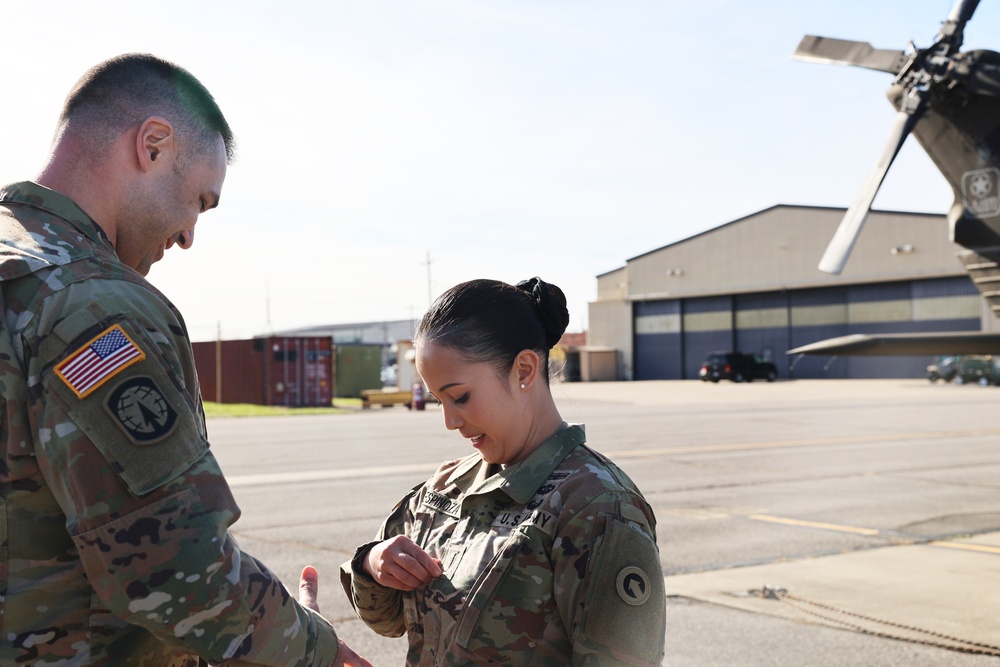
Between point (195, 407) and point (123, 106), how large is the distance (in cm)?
Answer: 70

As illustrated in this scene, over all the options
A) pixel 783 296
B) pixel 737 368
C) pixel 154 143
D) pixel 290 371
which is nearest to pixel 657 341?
pixel 783 296

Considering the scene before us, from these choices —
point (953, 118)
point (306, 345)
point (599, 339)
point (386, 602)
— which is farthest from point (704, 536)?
point (599, 339)

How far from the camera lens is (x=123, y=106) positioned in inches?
84.8

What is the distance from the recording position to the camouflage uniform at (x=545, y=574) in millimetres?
2189

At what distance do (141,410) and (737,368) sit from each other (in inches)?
2273

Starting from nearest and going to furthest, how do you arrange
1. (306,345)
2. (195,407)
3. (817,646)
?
1. (195,407)
2. (817,646)
3. (306,345)

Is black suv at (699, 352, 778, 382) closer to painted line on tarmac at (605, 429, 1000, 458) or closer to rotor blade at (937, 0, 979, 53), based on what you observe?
painted line on tarmac at (605, 429, 1000, 458)

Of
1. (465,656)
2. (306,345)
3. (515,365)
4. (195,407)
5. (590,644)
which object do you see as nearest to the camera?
(195,407)

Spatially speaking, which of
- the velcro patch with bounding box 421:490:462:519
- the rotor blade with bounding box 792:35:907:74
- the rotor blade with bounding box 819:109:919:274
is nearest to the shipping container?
the rotor blade with bounding box 792:35:907:74

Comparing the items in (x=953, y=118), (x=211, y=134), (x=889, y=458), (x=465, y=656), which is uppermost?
(x=953, y=118)

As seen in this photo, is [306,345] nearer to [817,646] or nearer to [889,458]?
[889,458]

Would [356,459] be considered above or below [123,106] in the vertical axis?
below

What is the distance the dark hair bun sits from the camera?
2.67 meters

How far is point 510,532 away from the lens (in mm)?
2375
